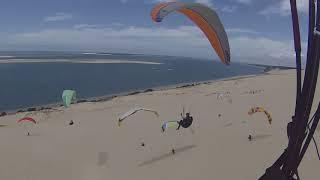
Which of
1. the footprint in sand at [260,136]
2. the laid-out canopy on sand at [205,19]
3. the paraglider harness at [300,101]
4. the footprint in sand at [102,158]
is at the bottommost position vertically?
the footprint in sand at [102,158]

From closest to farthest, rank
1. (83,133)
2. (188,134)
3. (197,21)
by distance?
(197,21) → (188,134) → (83,133)

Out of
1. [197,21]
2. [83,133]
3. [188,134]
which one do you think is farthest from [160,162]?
[197,21]

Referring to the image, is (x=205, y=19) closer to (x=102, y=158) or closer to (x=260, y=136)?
(x=102, y=158)

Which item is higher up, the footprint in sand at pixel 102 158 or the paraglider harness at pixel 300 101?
the paraglider harness at pixel 300 101

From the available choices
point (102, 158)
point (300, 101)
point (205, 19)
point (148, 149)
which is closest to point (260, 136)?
point (148, 149)

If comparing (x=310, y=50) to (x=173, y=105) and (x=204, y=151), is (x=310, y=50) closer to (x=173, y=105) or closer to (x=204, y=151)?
(x=204, y=151)

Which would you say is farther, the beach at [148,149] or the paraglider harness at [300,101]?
the beach at [148,149]

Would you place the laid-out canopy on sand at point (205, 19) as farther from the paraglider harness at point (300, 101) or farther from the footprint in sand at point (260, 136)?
the footprint in sand at point (260, 136)

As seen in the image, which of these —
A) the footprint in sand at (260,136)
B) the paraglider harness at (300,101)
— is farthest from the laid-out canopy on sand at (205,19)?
the footprint in sand at (260,136)
